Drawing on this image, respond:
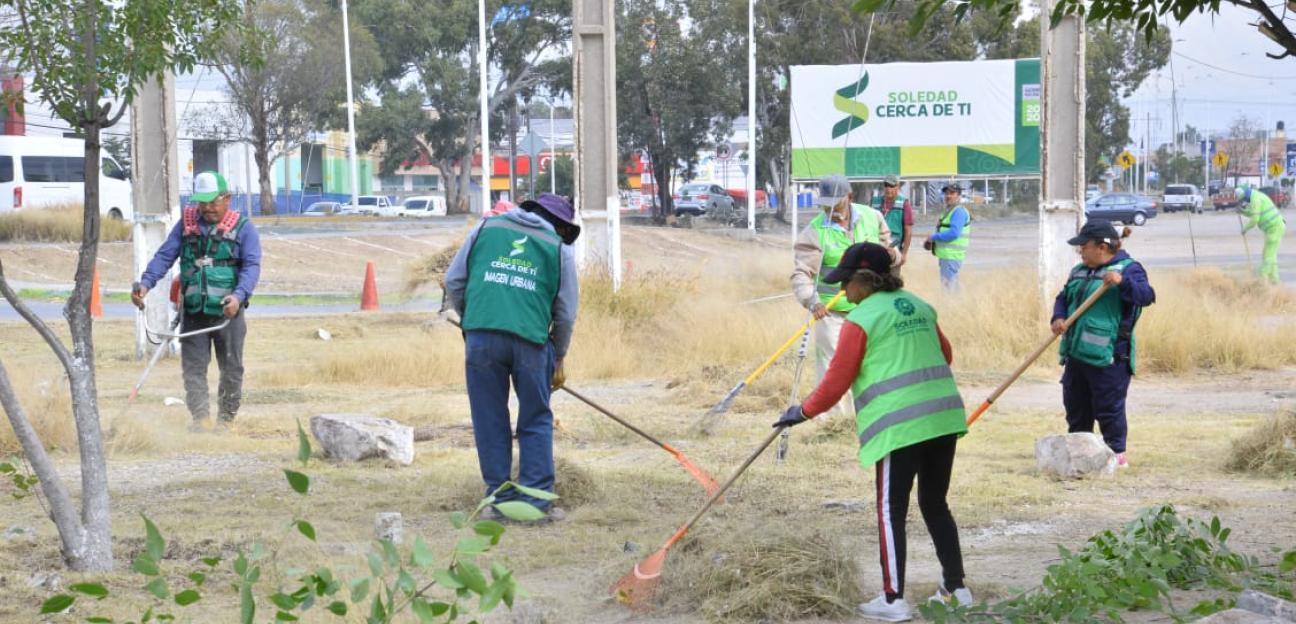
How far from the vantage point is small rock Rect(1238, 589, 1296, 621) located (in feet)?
16.2

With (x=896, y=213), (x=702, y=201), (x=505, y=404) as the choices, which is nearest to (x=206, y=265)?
(x=505, y=404)

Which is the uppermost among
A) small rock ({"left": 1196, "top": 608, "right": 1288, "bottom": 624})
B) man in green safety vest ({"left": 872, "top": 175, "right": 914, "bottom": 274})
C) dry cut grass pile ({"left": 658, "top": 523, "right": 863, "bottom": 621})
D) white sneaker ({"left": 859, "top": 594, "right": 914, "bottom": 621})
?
man in green safety vest ({"left": 872, "top": 175, "right": 914, "bottom": 274})

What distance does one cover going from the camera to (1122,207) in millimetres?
54500

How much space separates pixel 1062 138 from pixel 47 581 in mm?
12049

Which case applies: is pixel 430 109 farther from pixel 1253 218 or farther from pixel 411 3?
pixel 1253 218

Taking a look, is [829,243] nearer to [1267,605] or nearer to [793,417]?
[793,417]

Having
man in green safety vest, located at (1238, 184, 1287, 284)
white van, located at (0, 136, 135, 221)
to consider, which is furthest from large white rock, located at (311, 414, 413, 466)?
white van, located at (0, 136, 135, 221)

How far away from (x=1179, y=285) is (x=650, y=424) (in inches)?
388

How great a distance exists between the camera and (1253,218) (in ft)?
68.5

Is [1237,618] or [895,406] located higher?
[895,406]

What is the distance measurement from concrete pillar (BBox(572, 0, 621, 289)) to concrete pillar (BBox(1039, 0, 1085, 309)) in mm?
4401

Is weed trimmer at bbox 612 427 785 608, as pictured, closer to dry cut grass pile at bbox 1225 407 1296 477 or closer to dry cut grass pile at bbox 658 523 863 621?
dry cut grass pile at bbox 658 523 863 621

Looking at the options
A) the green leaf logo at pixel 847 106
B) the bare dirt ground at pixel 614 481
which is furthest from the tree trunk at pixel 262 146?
the bare dirt ground at pixel 614 481

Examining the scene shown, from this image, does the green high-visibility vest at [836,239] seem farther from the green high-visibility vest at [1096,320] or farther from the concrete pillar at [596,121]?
the concrete pillar at [596,121]
